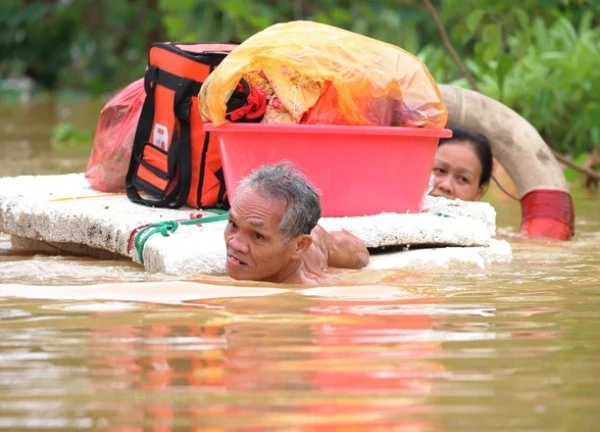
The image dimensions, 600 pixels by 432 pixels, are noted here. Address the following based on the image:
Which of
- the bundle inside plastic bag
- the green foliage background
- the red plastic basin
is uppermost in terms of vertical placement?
the bundle inside plastic bag

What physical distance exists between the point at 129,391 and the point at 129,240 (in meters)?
2.52

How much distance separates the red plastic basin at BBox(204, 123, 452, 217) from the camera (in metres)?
5.60

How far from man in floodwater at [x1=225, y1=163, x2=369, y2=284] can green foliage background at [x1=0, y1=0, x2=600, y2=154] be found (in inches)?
156

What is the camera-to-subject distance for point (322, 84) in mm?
5750

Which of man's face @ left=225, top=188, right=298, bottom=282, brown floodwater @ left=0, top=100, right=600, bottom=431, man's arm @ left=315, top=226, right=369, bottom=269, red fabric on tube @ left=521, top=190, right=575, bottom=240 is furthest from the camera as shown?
red fabric on tube @ left=521, top=190, right=575, bottom=240

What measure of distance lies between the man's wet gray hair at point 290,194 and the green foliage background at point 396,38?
3.94 metres

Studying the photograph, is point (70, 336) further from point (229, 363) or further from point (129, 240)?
point (129, 240)

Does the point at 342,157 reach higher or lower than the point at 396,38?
higher

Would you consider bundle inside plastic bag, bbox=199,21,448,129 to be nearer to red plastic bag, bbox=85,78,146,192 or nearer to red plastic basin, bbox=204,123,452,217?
red plastic basin, bbox=204,123,452,217

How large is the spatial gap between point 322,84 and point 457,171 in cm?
182

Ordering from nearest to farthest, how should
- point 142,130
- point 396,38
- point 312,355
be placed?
point 312,355 < point 142,130 < point 396,38

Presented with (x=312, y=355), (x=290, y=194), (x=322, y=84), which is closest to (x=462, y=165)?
(x=322, y=84)

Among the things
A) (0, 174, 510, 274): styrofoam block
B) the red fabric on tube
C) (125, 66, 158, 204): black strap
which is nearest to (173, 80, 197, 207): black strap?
(0, 174, 510, 274): styrofoam block

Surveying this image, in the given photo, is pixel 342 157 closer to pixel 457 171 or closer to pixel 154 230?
pixel 154 230
